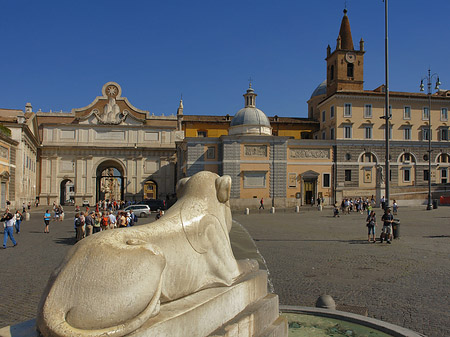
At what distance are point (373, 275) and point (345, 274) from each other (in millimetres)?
596

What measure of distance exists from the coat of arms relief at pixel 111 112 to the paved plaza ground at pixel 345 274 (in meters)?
35.1

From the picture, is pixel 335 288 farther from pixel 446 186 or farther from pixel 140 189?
pixel 140 189

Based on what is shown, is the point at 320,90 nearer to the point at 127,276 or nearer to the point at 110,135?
the point at 110,135

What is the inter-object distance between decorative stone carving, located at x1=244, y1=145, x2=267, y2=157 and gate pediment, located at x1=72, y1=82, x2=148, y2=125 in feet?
59.5

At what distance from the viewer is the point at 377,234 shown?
1745 cm

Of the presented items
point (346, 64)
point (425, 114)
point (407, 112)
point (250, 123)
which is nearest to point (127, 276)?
point (250, 123)

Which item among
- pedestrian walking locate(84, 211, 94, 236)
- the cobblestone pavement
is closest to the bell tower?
the cobblestone pavement

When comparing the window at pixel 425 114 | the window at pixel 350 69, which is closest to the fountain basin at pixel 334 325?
the window at pixel 425 114

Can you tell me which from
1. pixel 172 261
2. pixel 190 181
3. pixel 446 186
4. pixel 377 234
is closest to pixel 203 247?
pixel 172 261

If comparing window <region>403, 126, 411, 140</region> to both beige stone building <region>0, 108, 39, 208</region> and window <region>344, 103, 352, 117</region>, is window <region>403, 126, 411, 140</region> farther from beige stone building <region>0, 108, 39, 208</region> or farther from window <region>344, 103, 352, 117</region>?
beige stone building <region>0, 108, 39, 208</region>

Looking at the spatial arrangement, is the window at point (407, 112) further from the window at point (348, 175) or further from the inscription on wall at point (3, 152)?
the inscription on wall at point (3, 152)

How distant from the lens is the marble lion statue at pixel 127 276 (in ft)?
8.77

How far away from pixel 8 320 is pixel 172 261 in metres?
4.03

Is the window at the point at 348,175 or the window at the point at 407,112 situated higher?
the window at the point at 407,112
